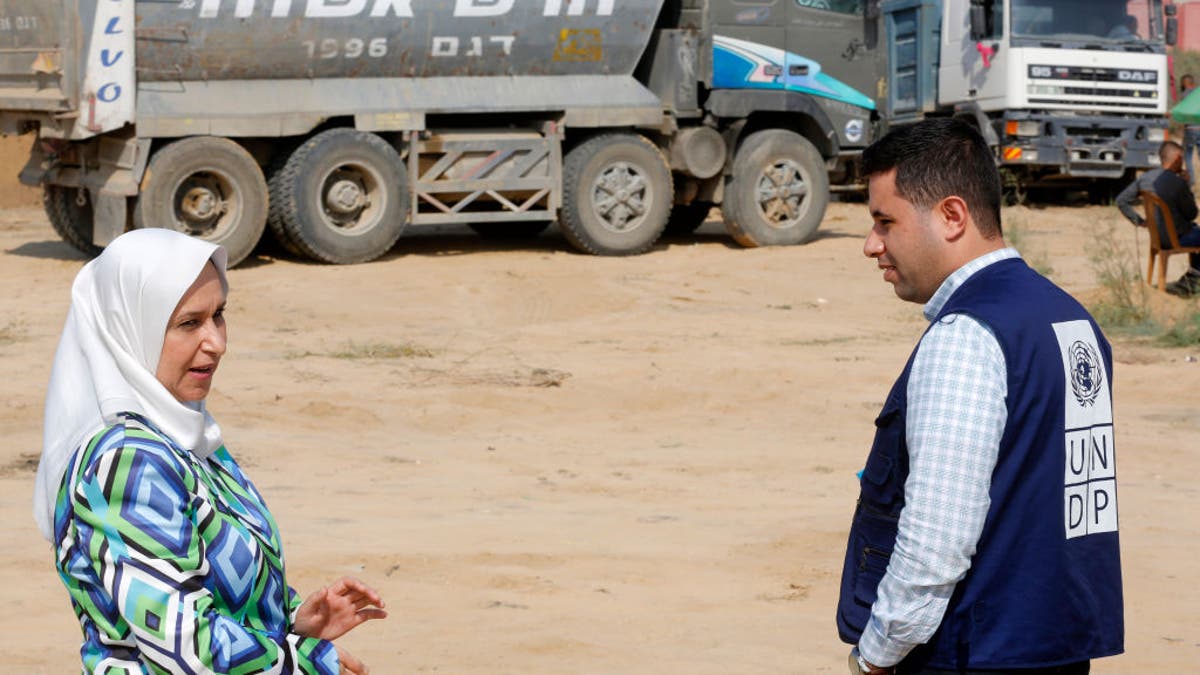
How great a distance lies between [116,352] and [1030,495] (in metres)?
1.47

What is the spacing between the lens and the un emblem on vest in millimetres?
2859

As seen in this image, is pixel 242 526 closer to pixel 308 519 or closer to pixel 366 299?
pixel 308 519

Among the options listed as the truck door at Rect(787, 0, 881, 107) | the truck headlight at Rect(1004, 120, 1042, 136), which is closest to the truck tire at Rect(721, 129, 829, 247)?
the truck door at Rect(787, 0, 881, 107)

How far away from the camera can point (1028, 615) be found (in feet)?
9.31

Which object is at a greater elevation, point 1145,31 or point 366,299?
point 1145,31

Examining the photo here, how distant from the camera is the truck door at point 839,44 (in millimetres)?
17688

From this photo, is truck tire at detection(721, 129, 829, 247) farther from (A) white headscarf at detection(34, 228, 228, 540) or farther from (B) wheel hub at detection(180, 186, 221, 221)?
(A) white headscarf at detection(34, 228, 228, 540)

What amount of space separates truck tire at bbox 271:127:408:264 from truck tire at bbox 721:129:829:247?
3.70 metres

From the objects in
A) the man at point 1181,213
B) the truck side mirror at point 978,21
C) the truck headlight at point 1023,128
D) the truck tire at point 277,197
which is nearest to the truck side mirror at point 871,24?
the truck side mirror at point 978,21

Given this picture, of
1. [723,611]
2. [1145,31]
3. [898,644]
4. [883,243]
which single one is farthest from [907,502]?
[1145,31]

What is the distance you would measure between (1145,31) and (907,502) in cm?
2044

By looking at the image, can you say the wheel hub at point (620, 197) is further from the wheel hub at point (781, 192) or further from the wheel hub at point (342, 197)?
the wheel hub at point (342, 197)

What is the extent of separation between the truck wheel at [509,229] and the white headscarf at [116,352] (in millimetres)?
16093

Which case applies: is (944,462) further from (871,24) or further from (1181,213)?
(871,24)
